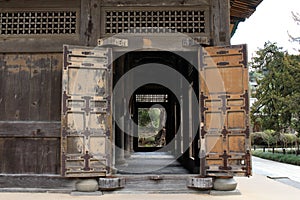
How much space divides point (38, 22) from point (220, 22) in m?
2.77

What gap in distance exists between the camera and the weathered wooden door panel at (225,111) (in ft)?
14.3

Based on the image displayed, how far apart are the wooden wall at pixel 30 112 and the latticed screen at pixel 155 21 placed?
38.7 inches

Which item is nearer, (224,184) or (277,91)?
(224,184)

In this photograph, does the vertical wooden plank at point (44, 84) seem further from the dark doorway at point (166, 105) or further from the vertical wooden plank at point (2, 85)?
the dark doorway at point (166, 105)

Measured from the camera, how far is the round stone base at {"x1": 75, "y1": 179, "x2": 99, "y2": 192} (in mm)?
4398

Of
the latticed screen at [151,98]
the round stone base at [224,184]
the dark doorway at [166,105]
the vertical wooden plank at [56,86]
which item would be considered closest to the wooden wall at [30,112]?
the vertical wooden plank at [56,86]

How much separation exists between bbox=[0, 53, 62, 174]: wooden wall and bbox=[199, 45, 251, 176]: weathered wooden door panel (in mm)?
2175

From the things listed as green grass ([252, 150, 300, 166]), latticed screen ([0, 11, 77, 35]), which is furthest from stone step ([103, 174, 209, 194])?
green grass ([252, 150, 300, 166])

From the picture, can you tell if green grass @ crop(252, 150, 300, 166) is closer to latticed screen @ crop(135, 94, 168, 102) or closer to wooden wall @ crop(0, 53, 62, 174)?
latticed screen @ crop(135, 94, 168, 102)

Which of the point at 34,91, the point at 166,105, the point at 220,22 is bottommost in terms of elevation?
the point at 34,91

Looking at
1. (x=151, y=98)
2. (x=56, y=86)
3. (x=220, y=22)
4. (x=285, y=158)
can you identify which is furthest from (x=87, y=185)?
(x=151, y=98)

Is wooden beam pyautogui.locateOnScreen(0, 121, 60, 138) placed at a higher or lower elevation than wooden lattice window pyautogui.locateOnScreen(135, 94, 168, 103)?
lower

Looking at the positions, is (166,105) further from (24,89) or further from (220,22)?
(24,89)

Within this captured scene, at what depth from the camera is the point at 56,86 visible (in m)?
4.73
